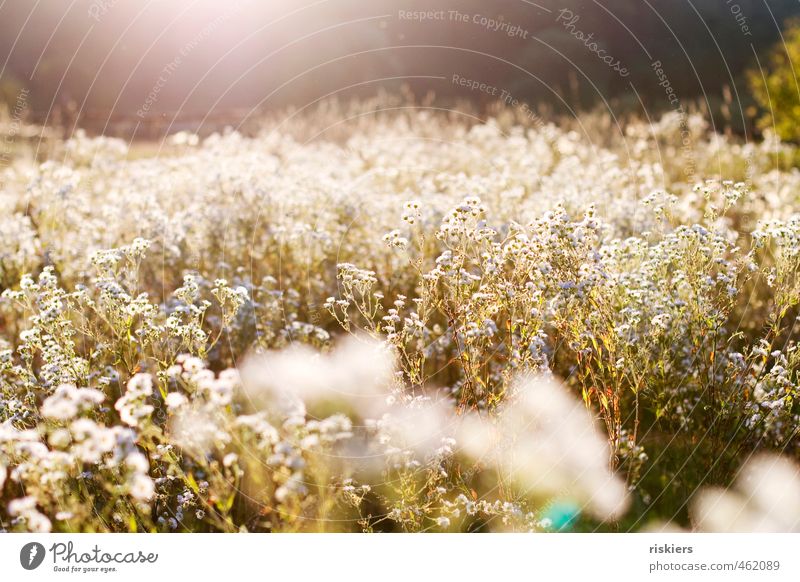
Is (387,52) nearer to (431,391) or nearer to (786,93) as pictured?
(786,93)

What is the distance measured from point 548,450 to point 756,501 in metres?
1.57

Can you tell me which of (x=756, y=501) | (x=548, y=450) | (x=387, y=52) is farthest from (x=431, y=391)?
(x=387, y=52)

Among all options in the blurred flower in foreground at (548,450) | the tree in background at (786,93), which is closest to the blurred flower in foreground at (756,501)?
the blurred flower in foreground at (548,450)

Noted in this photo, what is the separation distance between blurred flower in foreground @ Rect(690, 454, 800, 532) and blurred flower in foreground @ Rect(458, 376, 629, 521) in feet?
1.99

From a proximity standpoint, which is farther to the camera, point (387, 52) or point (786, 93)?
point (387, 52)

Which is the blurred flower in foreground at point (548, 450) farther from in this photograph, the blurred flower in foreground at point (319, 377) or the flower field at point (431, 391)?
the blurred flower in foreground at point (319, 377)

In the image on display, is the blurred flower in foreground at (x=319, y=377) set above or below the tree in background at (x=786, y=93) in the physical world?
below

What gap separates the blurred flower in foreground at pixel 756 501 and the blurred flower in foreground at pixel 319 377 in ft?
8.24

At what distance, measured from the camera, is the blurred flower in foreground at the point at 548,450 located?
461 centimetres

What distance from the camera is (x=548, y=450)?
4863mm

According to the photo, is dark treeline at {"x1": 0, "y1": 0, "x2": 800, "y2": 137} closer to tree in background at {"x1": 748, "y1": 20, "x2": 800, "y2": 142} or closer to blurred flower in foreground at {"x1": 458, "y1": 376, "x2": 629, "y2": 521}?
tree in background at {"x1": 748, "y1": 20, "x2": 800, "y2": 142}

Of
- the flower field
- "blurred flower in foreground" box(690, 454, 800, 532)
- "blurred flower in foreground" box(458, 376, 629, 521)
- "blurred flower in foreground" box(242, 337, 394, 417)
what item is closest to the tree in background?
the flower field

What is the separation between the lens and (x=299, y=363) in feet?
17.7
